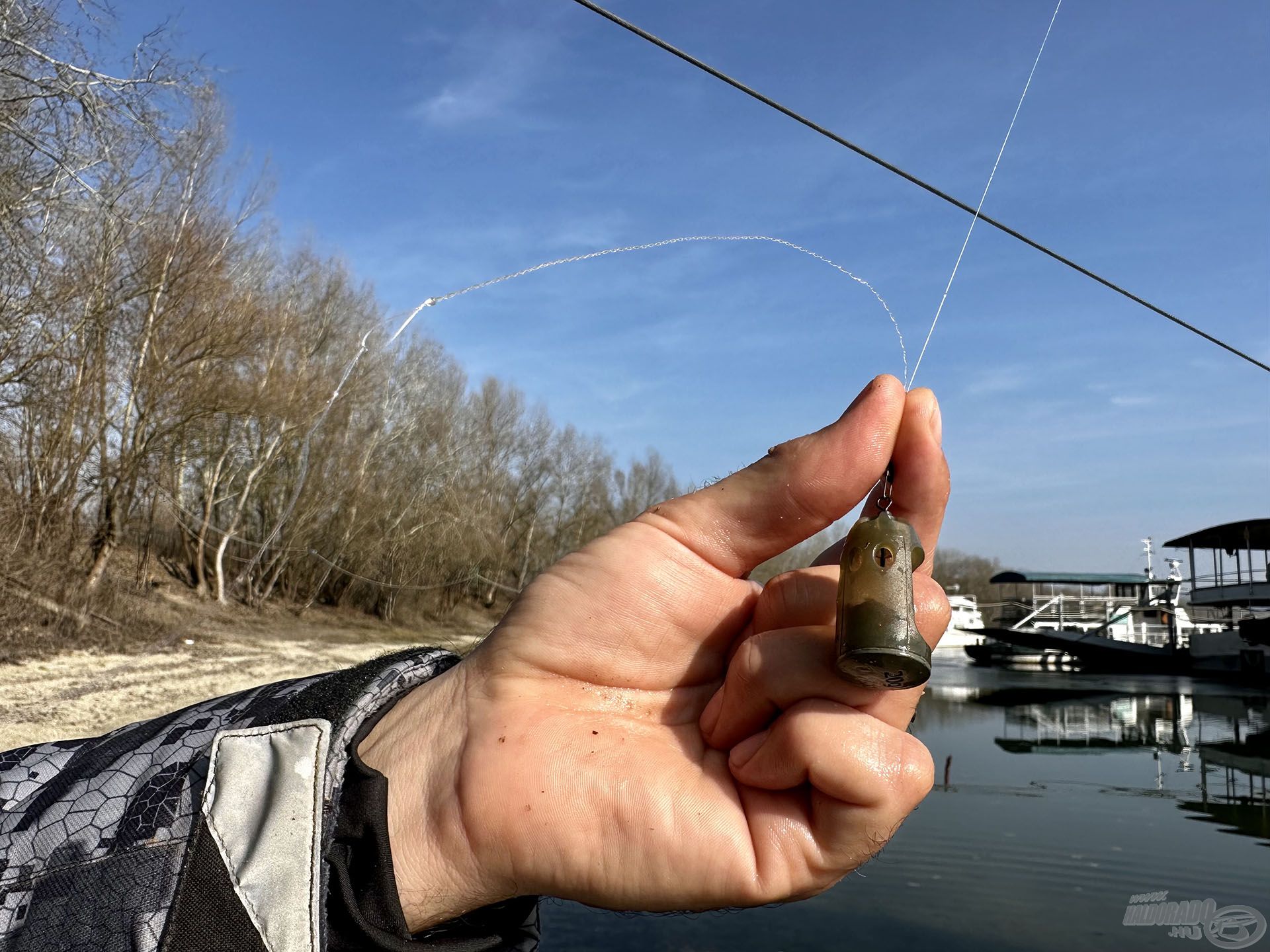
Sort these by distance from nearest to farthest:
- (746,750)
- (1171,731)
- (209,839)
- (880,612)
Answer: (209,839)
(880,612)
(746,750)
(1171,731)

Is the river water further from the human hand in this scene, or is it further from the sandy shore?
the human hand

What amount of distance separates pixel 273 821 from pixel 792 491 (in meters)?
1.04

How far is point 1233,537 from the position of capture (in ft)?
128

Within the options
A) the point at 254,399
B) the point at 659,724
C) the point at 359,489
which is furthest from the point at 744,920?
the point at 359,489

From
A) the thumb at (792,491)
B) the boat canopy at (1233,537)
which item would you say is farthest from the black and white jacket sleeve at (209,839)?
the boat canopy at (1233,537)

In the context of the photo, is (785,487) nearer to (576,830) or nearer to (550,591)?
(550,591)

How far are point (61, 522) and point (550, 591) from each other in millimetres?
19923

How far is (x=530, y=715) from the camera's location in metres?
1.90

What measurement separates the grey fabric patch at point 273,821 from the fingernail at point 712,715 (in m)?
0.70

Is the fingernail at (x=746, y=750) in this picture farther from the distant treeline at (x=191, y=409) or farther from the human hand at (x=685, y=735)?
the distant treeline at (x=191, y=409)

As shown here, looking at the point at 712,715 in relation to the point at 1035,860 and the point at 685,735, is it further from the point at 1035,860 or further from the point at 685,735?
the point at 1035,860

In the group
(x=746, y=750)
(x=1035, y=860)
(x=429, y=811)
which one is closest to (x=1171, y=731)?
(x=1035, y=860)

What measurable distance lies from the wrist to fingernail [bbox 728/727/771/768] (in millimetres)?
488

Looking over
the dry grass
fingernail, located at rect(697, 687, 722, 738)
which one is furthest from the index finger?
the dry grass
